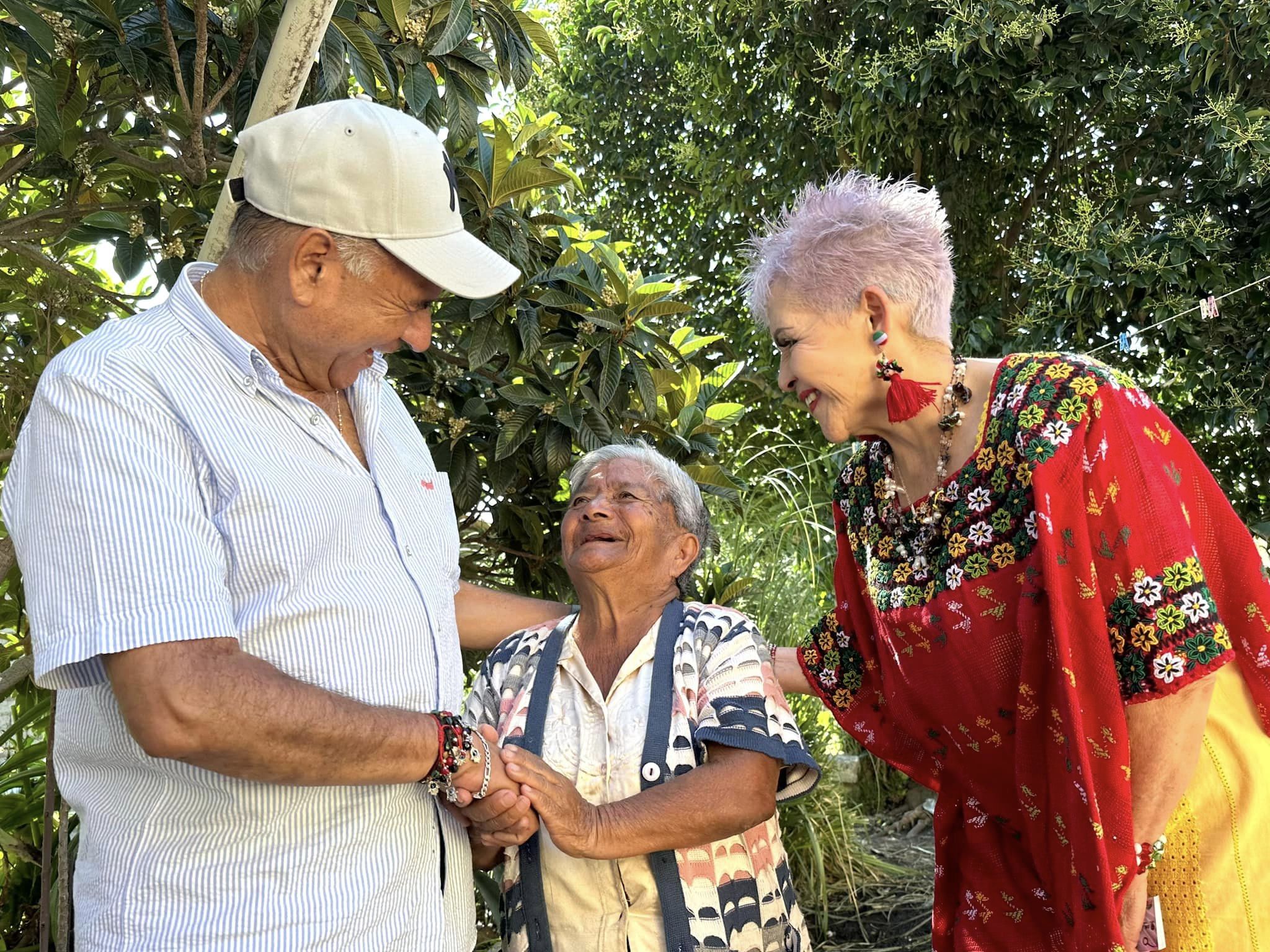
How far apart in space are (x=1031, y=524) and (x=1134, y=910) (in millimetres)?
690

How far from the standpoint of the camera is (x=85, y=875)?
5.25 ft

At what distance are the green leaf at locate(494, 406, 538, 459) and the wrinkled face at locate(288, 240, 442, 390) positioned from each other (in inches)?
46.9

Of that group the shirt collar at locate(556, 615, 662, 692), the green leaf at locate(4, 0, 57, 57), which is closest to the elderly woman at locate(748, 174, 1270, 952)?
the shirt collar at locate(556, 615, 662, 692)

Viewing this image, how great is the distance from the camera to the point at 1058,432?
1.92 metres

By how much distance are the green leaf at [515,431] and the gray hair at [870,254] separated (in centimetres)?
94

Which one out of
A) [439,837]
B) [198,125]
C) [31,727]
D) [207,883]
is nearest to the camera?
[207,883]

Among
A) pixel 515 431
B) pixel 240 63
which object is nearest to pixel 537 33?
A: pixel 240 63

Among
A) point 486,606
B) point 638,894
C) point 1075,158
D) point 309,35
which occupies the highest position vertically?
point 1075,158

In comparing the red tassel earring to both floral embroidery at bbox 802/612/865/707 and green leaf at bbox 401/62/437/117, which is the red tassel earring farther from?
green leaf at bbox 401/62/437/117

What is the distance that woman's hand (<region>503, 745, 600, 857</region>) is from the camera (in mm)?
2027

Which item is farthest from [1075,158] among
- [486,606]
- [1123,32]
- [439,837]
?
[439,837]

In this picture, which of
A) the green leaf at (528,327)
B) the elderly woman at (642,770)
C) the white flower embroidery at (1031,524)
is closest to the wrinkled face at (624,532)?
the elderly woman at (642,770)

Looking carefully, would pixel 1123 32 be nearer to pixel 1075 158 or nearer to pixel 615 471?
pixel 1075 158

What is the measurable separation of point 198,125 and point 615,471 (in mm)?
1251
